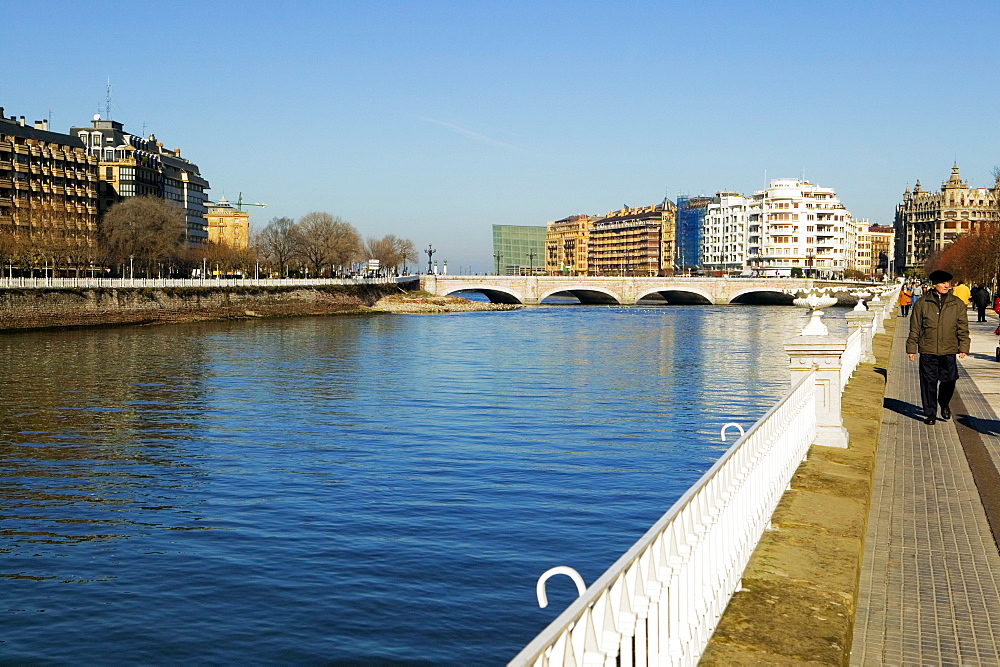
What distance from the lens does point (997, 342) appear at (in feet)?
120

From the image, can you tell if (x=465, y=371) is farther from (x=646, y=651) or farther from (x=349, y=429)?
(x=646, y=651)

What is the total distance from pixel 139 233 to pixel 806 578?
104 metres

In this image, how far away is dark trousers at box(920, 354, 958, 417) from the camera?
15.7 m

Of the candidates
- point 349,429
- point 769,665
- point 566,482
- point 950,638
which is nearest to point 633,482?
point 566,482

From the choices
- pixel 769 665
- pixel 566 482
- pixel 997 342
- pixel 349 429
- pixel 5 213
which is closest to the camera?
pixel 769 665

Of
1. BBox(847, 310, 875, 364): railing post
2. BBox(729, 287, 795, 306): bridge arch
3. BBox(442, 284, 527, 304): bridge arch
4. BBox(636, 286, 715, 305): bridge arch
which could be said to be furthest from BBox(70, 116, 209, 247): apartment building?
BBox(847, 310, 875, 364): railing post

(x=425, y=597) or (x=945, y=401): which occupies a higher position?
(x=945, y=401)

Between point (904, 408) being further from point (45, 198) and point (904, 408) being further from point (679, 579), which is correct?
point (45, 198)

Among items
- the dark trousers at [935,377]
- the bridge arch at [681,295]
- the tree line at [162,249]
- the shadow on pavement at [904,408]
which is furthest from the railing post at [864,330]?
the bridge arch at [681,295]

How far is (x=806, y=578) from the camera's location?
6.66m

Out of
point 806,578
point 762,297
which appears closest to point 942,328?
point 806,578

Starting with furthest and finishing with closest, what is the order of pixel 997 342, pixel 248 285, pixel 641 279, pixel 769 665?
pixel 641 279, pixel 248 285, pixel 997 342, pixel 769 665

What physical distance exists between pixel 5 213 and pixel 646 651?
117 metres

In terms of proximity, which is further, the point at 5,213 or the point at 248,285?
the point at 5,213
